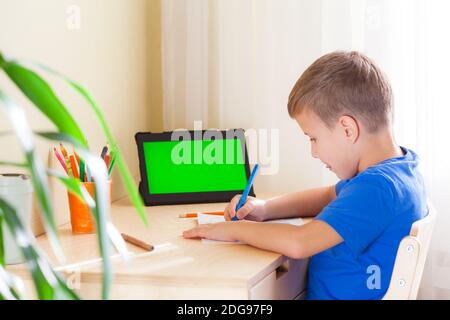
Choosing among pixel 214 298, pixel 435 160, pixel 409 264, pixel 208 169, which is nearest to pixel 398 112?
pixel 435 160

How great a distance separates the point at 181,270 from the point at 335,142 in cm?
42

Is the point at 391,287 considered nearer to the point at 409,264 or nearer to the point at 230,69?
the point at 409,264

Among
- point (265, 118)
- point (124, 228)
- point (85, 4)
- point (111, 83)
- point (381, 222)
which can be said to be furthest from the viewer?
point (265, 118)

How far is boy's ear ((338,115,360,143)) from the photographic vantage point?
1337 millimetres

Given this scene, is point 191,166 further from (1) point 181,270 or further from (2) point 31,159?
(2) point 31,159

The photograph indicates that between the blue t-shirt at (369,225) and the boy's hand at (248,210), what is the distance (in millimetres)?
213

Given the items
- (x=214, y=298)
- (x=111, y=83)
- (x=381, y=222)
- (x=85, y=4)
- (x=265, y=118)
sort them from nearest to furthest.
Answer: (x=214, y=298) < (x=381, y=222) < (x=85, y=4) < (x=111, y=83) < (x=265, y=118)

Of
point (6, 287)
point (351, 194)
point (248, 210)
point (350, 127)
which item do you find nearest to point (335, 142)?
point (350, 127)

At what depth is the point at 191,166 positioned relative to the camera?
1802 millimetres

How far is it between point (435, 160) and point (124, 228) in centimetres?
83

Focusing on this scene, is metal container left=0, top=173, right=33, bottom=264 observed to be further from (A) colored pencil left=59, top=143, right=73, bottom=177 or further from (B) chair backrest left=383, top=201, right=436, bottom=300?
(B) chair backrest left=383, top=201, right=436, bottom=300

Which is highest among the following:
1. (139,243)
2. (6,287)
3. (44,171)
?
(44,171)

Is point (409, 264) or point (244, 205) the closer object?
point (409, 264)

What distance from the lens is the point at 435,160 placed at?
5.90ft
